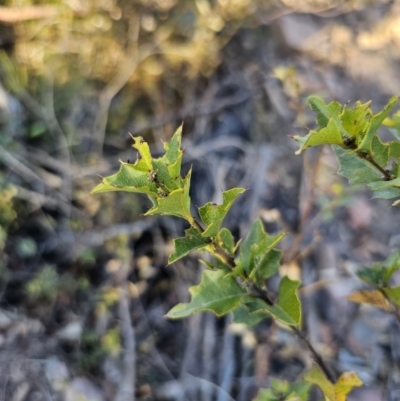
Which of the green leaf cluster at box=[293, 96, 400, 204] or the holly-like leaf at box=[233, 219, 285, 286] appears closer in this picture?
the green leaf cluster at box=[293, 96, 400, 204]

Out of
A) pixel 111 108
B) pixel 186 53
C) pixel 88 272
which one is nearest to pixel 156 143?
pixel 111 108

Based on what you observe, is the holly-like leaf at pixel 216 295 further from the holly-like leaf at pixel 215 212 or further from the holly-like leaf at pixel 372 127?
the holly-like leaf at pixel 372 127

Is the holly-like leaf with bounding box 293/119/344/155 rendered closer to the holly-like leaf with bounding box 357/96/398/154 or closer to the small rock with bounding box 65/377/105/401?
the holly-like leaf with bounding box 357/96/398/154

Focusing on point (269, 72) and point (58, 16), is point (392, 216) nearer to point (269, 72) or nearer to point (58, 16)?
Result: point (269, 72)

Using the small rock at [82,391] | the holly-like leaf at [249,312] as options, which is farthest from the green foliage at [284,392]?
the small rock at [82,391]

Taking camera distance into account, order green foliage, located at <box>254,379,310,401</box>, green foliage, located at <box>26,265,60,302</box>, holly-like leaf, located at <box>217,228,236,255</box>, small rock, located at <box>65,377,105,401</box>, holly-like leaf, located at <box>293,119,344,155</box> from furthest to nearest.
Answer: green foliage, located at <box>26,265,60,302</box> < small rock, located at <box>65,377,105,401</box> < green foliage, located at <box>254,379,310,401</box> < holly-like leaf, located at <box>217,228,236,255</box> < holly-like leaf, located at <box>293,119,344,155</box>

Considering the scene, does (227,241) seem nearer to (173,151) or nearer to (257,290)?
(257,290)

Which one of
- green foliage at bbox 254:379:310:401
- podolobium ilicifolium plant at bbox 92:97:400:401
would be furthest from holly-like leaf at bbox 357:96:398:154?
green foliage at bbox 254:379:310:401

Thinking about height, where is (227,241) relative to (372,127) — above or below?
below

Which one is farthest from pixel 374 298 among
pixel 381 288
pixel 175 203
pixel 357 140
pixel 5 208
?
pixel 5 208
